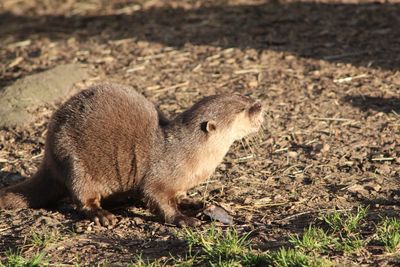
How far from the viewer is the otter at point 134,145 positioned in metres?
5.56

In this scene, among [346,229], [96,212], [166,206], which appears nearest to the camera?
[346,229]

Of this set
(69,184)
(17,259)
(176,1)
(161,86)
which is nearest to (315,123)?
(161,86)

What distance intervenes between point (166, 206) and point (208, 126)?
2.12 ft

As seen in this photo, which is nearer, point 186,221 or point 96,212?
point 186,221

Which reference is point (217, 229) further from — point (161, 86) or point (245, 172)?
point (161, 86)

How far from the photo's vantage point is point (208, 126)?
5547mm

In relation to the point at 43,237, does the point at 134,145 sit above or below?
above

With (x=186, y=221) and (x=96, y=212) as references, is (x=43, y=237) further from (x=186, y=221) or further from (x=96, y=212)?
(x=186, y=221)

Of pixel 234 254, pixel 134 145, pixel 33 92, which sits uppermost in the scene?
pixel 134 145

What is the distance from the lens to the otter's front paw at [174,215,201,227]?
535cm

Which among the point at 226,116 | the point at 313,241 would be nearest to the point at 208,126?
the point at 226,116

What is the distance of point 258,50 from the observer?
8.94 m

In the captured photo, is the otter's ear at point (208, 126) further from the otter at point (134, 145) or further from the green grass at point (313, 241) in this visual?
the green grass at point (313, 241)

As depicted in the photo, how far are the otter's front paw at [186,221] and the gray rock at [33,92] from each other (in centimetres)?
262
